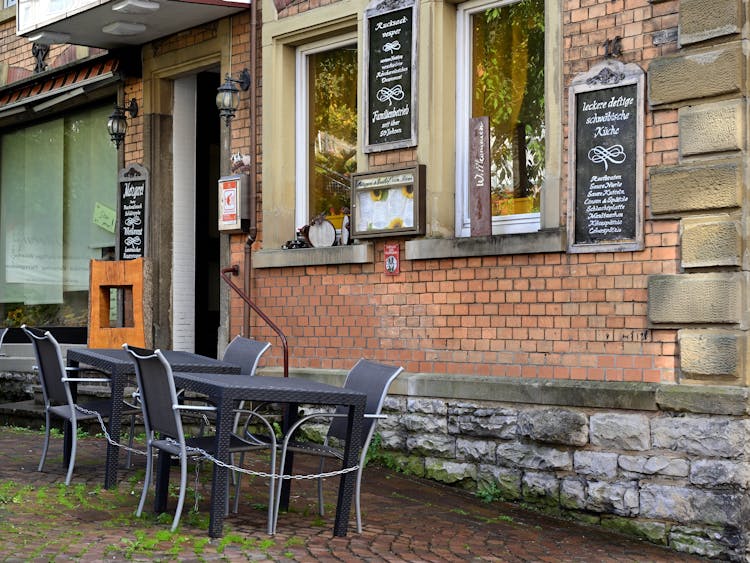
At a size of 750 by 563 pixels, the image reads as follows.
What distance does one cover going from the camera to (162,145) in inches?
496

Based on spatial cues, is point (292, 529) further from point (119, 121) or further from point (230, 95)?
point (119, 121)

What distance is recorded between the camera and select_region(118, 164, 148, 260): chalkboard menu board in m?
12.6

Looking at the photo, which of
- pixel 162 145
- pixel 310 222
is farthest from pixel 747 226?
pixel 162 145

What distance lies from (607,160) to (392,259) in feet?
7.15

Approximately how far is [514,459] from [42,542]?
136 inches

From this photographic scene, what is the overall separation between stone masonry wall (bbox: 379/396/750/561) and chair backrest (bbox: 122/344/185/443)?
2.67 metres

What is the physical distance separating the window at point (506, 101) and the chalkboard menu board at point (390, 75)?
15.2 inches

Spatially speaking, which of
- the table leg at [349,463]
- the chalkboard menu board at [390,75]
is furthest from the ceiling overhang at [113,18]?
the table leg at [349,463]

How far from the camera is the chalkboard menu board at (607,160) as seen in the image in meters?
7.96

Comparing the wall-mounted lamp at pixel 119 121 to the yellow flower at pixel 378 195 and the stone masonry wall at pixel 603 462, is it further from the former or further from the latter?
the stone masonry wall at pixel 603 462

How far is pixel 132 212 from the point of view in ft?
41.7

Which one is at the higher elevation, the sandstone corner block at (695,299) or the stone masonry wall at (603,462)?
the sandstone corner block at (695,299)

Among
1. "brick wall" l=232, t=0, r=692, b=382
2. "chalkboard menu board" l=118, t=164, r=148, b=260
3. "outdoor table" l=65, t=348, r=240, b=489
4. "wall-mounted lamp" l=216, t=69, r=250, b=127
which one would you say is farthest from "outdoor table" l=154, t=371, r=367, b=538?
"chalkboard menu board" l=118, t=164, r=148, b=260

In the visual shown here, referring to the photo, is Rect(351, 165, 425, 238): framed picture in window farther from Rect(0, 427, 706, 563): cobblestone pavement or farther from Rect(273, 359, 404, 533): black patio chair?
Rect(273, 359, 404, 533): black patio chair
